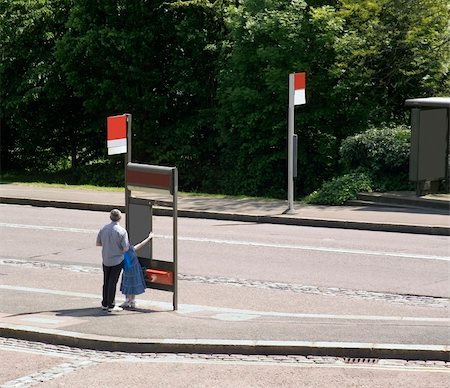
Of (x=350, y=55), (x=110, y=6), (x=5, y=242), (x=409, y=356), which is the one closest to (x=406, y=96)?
(x=350, y=55)

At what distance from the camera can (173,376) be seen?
39.8 feet

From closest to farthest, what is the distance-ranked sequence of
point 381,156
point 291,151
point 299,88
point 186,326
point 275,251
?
point 186,326
point 275,251
point 291,151
point 299,88
point 381,156

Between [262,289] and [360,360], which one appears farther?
[262,289]

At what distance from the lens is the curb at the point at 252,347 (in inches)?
504

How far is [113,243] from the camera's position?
51.6 feet

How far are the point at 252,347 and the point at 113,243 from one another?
332cm

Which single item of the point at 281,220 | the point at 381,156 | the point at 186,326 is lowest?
the point at 186,326

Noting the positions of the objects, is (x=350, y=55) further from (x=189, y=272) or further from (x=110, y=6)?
(x=189, y=272)

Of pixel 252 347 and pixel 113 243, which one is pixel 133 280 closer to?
pixel 113 243

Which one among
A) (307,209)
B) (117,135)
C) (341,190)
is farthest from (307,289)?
(341,190)

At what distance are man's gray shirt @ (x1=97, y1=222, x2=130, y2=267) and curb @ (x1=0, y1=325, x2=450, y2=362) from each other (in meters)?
1.93

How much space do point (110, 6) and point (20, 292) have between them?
22.5 m

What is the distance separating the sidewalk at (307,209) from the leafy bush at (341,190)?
0.51 meters

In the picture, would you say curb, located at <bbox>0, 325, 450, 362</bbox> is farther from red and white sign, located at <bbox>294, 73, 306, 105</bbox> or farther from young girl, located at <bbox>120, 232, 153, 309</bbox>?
red and white sign, located at <bbox>294, 73, 306, 105</bbox>
